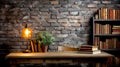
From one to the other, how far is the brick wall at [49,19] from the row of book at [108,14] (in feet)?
0.95

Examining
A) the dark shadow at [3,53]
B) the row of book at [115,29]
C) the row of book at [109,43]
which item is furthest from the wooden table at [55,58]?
the dark shadow at [3,53]

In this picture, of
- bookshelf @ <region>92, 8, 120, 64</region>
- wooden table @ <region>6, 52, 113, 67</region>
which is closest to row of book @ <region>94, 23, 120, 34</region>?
bookshelf @ <region>92, 8, 120, 64</region>

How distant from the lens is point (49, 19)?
18.9ft

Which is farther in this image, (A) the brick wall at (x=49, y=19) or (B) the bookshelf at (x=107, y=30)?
(A) the brick wall at (x=49, y=19)

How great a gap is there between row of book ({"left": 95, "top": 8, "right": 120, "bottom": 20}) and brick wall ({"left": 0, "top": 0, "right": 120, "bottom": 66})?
29cm

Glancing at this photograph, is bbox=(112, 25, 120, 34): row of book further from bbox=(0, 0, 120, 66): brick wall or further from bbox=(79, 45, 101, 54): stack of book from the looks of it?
bbox=(79, 45, 101, 54): stack of book

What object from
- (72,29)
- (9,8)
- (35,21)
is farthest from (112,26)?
(9,8)

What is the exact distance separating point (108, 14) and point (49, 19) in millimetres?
1404

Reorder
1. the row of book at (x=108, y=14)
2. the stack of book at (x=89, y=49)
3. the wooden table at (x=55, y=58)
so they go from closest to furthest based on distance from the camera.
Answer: the wooden table at (x=55, y=58) → the stack of book at (x=89, y=49) → the row of book at (x=108, y=14)

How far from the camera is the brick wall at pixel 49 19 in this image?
576 centimetres

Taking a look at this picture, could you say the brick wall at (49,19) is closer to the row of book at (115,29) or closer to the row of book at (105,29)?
the row of book at (105,29)

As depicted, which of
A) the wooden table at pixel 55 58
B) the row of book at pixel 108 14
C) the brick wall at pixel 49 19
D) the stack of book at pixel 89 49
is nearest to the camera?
the wooden table at pixel 55 58

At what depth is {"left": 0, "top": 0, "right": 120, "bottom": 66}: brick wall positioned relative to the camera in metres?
5.76

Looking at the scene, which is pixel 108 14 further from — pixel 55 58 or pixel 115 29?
pixel 55 58
